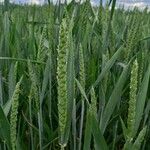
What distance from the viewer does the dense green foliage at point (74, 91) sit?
562 mm

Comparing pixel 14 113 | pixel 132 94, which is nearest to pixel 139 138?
pixel 132 94

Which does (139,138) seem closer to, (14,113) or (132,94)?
(132,94)

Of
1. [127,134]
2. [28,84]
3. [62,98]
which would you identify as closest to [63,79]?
[62,98]

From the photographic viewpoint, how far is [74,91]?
641 mm

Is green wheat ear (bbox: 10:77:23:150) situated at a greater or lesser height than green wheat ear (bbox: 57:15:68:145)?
lesser

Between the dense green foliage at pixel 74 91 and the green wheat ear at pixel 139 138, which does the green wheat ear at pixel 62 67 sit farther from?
the green wheat ear at pixel 139 138

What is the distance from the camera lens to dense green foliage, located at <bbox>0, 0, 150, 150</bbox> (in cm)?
56

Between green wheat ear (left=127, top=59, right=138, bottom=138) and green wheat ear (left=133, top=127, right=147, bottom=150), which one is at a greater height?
green wheat ear (left=127, top=59, right=138, bottom=138)

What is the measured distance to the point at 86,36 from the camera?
1.07 meters

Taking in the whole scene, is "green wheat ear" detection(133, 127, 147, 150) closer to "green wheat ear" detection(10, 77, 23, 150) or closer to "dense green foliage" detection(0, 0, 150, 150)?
"dense green foliage" detection(0, 0, 150, 150)

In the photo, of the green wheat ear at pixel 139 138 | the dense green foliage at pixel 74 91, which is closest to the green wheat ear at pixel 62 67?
the dense green foliage at pixel 74 91

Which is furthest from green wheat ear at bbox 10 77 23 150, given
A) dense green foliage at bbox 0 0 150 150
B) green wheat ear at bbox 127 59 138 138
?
green wheat ear at bbox 127 59 138 138

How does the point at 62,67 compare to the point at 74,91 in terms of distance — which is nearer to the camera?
the point at 62,67

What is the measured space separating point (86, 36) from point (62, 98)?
570mm
